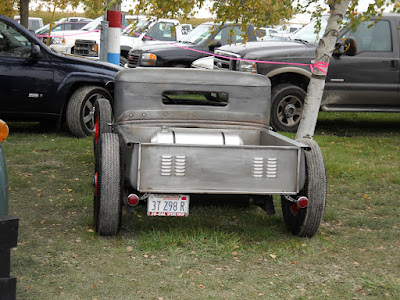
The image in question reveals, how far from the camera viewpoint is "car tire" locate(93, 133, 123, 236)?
17.8 ft

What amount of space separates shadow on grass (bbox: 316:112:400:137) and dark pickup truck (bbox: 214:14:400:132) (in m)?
0.64

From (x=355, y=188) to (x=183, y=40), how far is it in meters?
10.4

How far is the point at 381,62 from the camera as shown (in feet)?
40.4

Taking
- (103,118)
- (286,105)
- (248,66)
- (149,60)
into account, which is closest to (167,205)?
(103,118)

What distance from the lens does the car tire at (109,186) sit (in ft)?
17.8

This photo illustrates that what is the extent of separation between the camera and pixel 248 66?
1212 centimetres

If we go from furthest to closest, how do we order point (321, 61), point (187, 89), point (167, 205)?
point (321, 61)
point (187, 89)
point (167, 205)

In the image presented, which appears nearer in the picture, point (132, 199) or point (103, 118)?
point (132, 199)

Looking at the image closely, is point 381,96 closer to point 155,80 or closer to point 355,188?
point 355,188

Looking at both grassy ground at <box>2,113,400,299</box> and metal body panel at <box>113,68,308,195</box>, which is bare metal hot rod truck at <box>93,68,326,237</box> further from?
grassy ground at <box>2,113,400,299</box>

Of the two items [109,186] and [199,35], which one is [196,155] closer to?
[109,186]

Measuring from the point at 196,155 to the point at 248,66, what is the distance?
7000mm

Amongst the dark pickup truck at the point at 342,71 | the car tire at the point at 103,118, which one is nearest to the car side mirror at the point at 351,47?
the dark pickup truck at the point at 342,71

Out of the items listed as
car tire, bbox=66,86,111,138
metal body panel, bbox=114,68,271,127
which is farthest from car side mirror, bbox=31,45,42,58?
metal body panel, bbox=114,68,271,127
